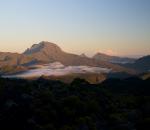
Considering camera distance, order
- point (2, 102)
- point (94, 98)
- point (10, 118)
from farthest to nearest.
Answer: point (94, 98)
point (2, 102)
point (10, 118)

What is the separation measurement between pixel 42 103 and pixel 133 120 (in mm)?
18830

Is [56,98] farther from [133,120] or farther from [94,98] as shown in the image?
[133,120]

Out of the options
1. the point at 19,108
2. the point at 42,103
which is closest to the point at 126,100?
the point at 42,103

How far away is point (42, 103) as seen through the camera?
233ft

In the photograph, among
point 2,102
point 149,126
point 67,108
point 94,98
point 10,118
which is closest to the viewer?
point 149,126

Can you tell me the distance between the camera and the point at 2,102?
240 ft

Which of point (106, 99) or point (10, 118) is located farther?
point (106, 99)

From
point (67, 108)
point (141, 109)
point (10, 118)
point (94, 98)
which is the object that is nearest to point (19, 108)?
point (10, 118)

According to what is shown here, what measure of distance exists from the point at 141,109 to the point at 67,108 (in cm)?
1550

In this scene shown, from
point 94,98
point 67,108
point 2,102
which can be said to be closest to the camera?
point 67,108

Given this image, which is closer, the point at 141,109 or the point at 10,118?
the point at 10,118

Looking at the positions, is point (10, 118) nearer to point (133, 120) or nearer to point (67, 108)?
point (67, 108)

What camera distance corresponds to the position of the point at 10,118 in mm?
63938

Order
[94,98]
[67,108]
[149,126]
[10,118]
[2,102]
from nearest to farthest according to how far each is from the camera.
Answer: [149,126], [10,118], [67,108], [2,102], [94,98]
